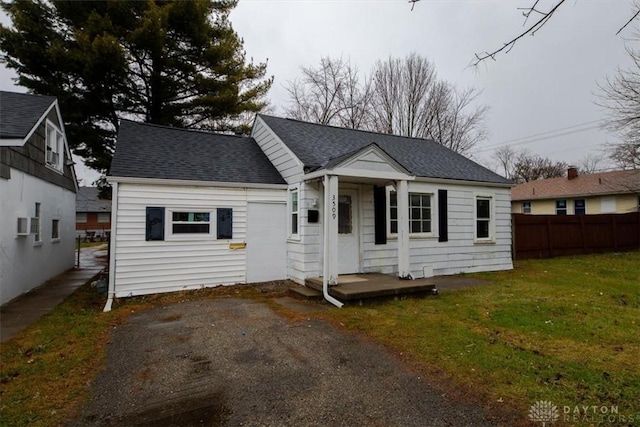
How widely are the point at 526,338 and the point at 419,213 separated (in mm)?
5407

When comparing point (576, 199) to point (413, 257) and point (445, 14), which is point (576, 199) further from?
point (445, 14)

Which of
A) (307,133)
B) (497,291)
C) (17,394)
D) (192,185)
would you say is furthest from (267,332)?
(307,133)

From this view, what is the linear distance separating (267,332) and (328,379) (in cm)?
182

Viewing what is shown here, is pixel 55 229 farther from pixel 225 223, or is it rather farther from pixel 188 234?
pixel 225 223

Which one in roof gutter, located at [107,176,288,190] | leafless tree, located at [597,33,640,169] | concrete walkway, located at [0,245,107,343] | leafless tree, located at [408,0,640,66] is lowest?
concrete walkway, located at [0,245,107,343]

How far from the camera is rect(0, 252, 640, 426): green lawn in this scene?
3.26m

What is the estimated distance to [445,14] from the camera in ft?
10.5

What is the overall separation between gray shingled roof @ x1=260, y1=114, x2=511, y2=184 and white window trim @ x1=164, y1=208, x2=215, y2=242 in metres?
2.59

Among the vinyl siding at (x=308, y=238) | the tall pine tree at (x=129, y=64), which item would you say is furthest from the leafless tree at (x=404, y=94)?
the vinyl siding at (x=308, y=238)

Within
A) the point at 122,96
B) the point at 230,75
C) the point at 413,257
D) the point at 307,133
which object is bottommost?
the point at 413,257

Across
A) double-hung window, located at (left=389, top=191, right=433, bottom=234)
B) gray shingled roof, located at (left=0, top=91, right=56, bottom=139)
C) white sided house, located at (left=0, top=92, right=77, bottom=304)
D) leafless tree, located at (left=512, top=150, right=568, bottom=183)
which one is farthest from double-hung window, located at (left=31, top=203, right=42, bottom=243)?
leafless tree, located at (left=512, top=150, right=568, bottom=183)

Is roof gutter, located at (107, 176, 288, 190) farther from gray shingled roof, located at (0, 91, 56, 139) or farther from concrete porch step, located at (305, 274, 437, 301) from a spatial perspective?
concrete porch step, located at (305, 274, 437, 301)

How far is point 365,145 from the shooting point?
9211 mm

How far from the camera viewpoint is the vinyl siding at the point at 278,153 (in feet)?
28.2
